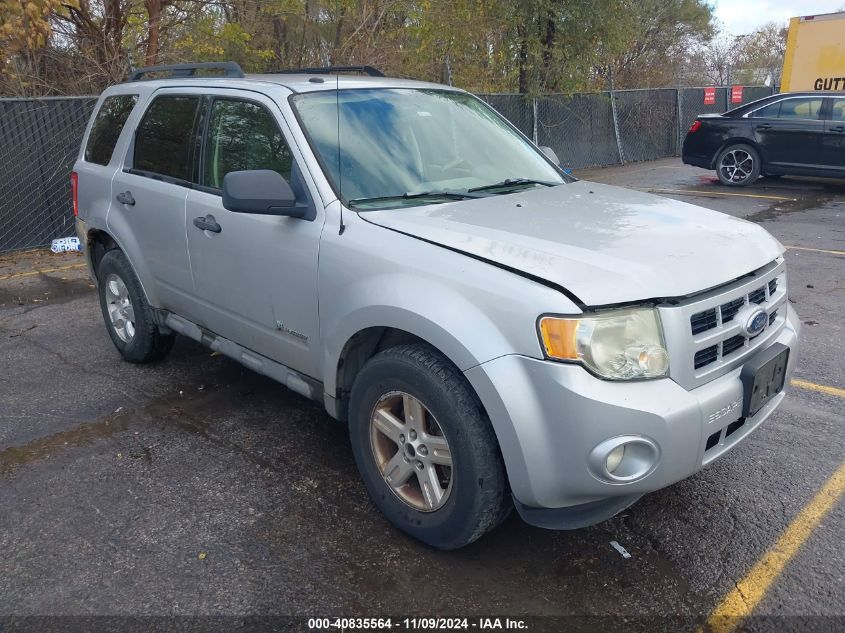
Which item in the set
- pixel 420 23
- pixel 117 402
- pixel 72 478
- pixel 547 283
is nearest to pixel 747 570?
pixel 547 283

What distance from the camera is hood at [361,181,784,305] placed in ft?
8.59

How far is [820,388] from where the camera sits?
4.59m

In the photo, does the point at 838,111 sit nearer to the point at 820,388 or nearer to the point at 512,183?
the point at 820,388

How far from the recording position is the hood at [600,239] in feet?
8.59

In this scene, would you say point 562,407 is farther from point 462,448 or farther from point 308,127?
point 308,127

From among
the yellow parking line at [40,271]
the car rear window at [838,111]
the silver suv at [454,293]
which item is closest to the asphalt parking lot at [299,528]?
the silver suv at [454,293]

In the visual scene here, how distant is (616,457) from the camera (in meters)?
2.53

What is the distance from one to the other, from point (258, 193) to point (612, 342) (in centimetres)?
165

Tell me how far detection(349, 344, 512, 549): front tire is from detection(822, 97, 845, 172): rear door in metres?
11.8

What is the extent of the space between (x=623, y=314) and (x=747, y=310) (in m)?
0.71

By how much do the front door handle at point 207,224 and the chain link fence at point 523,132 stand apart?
6188 mm

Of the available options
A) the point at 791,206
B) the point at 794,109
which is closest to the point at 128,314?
the point at 791,206

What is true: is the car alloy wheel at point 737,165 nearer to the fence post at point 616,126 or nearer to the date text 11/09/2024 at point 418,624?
the fence post at point 616,126

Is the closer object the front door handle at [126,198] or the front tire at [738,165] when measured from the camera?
the front door handle at [126,198]
